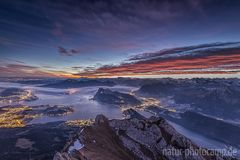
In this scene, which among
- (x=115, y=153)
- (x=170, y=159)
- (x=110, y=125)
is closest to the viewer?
(x=115, y=153)

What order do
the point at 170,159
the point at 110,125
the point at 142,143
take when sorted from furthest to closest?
1. the point at 110,125
2. the point at 142,143
3. the point at 170,159

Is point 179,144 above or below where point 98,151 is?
below

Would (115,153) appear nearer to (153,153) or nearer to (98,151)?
(98,151)

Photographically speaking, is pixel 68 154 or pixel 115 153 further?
pixel 115 153

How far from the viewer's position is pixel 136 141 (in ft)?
463

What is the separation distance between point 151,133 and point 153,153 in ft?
55.4

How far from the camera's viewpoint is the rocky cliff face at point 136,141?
404ft

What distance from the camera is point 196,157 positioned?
136 m

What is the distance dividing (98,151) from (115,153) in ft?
38.3

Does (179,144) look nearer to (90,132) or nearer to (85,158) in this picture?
(90,132)

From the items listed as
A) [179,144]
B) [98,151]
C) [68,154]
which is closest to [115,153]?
[98,151]

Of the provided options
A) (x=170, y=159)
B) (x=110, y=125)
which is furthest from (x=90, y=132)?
(x=170, y=159)

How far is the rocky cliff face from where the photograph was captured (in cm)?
12319

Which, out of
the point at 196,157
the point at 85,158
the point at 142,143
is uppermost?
the point at 85,158
